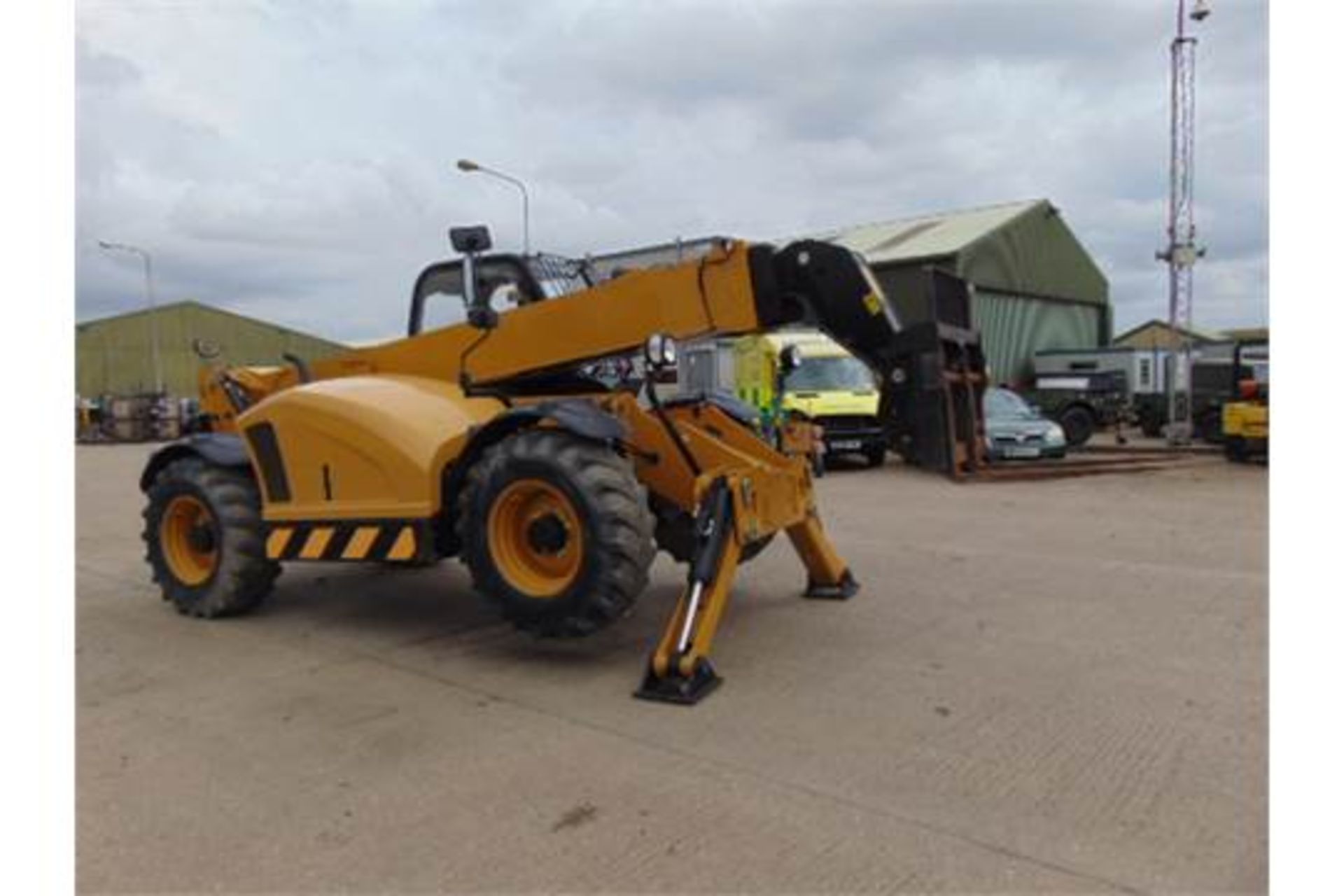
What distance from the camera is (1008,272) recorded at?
31797 mm

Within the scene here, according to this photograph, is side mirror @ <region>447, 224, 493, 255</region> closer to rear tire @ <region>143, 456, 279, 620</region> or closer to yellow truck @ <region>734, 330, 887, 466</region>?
rear tire @ <region>143, 456, 279, 620</region>

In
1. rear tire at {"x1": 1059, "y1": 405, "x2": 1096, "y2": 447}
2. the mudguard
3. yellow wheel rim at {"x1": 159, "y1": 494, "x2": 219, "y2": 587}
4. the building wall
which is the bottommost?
yellow wheel rim at {"x1": 159, "y1": 494, "x2": 219, "y2": 587}

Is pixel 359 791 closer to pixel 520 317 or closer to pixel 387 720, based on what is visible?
pixel 387 720

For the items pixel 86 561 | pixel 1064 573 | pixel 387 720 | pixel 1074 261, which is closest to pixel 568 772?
pixel 387 720

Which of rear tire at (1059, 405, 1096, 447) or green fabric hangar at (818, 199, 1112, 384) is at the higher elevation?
green fabric hangar at (818, 199, 1112, 384)

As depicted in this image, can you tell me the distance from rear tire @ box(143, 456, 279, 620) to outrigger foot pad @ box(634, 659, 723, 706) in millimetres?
2857

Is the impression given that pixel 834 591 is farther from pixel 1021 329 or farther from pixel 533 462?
pixel 1021 329

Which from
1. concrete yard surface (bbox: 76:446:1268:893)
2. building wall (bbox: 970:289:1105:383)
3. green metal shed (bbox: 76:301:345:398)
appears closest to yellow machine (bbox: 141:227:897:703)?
concrete yard surface (bbox: 76:446:1268:893)

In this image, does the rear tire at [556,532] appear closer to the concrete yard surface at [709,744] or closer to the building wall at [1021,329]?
the concrete yard surface at [709,744]

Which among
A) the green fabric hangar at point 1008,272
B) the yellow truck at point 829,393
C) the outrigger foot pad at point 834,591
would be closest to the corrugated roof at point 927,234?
the green fabric hangar at point 1008,272

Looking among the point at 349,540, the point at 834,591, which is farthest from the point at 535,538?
the point at 834,591

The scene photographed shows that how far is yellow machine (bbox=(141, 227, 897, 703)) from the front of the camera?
471cm

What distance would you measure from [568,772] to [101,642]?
3583mm

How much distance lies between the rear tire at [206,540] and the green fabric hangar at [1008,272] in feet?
74.7
